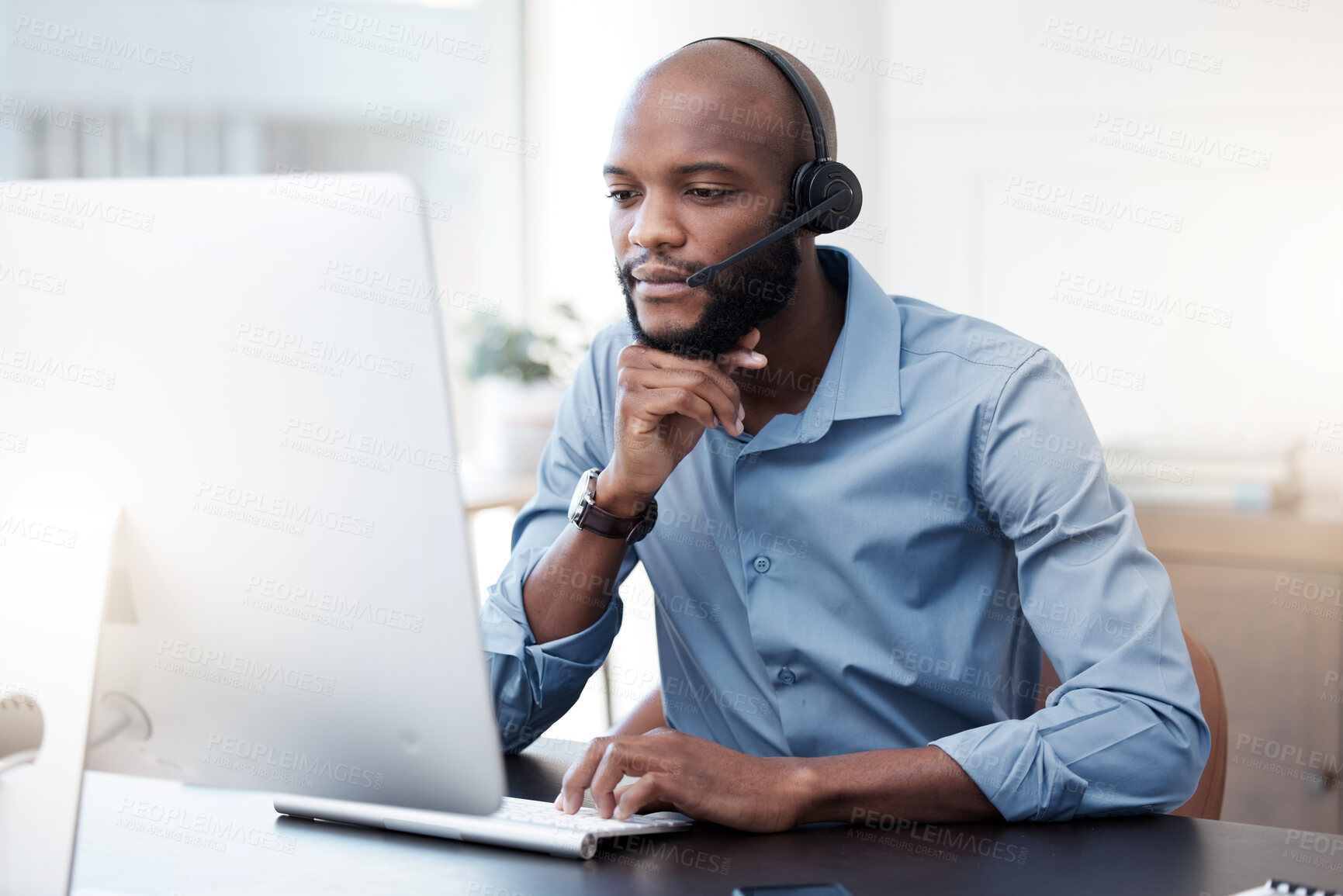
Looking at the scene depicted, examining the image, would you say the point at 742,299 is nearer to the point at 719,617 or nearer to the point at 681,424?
the point at 681,424

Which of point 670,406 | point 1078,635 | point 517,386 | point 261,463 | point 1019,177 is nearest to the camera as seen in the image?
point 261,463

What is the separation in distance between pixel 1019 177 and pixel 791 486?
2156mm

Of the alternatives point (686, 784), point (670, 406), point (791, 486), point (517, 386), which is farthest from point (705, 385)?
point (517, 386)

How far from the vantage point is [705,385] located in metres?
1.16

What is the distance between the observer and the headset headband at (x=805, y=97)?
124 cm

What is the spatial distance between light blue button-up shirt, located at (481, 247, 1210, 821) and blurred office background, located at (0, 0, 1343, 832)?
116 centimetres

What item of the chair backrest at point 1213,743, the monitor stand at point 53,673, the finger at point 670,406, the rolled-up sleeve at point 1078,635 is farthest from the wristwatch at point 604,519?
the monitor stand at point 53,673

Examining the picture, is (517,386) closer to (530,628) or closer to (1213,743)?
(530,628)

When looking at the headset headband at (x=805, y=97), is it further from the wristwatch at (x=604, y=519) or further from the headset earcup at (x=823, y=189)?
the wristwatch at (x=604, y=519)

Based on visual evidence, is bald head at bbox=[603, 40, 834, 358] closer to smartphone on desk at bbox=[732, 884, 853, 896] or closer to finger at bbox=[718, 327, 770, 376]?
finger at bbox=[718, 327, 770, 376]

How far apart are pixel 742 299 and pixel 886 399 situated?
0.19 meters

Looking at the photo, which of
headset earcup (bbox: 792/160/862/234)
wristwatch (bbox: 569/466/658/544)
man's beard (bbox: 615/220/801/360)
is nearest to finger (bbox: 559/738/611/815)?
wristwatch (bbox: 569/466/658/544)

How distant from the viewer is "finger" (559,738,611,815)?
886 mm

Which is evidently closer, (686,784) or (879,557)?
(686,784)
